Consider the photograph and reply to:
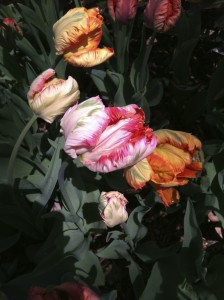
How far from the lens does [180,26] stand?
1.32 metres

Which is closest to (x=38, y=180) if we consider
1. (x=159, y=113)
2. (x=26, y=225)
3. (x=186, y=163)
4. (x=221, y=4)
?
(x=26, y=225)

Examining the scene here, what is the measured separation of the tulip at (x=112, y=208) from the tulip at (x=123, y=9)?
483 millimetres

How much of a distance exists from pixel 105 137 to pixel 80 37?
0.40 meters

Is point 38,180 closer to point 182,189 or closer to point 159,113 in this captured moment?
point 182,189

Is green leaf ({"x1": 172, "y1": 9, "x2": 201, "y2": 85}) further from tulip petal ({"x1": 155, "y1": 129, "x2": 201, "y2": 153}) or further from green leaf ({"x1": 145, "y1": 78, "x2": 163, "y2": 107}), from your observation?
tulip petal ({"x1": 155, "y1": 129, "x2": 201, "y2": 153})

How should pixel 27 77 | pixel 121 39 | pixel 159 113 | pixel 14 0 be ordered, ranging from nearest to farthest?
pixel 14 0, pixel 121 39, pixel 27 77, pixel 159 113

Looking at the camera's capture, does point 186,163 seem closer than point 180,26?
Yes

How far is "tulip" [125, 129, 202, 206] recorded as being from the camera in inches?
38.6

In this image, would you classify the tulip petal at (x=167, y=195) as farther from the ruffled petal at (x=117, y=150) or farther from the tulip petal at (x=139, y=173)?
the ruffled petal at (x=117, y=150)

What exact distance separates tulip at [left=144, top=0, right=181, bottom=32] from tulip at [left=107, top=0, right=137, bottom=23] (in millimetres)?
45

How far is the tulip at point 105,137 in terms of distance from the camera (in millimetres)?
814

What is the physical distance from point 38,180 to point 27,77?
1.44 ft

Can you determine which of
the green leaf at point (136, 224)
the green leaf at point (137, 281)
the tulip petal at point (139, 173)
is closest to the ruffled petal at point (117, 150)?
the tulip petal at point (139, 173)

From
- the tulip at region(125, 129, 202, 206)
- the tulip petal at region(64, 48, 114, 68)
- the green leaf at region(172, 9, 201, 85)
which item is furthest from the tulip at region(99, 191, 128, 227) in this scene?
the green leaf at region(172, 9, 201, 85)
